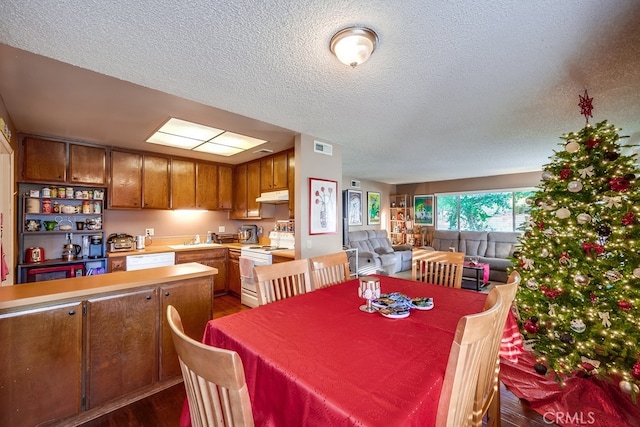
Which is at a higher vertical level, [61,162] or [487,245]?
[61,162]

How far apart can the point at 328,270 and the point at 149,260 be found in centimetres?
290

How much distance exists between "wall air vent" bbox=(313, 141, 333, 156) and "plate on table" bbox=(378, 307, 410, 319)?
7.66 ft

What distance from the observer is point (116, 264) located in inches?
140

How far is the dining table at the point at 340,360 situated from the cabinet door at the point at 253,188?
3086 millimetres

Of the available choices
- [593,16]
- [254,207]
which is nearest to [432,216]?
[254,207]

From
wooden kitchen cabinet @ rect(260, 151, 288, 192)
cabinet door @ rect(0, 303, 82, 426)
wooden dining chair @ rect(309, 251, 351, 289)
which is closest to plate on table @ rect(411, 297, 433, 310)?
wooden dining chair @ rect(309, 251, 351, 289)

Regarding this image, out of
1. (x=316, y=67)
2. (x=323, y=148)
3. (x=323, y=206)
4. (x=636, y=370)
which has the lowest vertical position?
(x=636, y=370)

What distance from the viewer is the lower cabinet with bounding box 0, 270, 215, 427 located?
5.10ft

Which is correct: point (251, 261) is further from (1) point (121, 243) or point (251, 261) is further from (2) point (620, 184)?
(2) point (620, 184)

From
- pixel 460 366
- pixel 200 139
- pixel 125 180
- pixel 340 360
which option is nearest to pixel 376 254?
pixel 200 139

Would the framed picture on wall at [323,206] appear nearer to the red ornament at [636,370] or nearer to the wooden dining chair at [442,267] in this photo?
the wooden dining chair at [442,267]

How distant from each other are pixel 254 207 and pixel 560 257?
3903 mm

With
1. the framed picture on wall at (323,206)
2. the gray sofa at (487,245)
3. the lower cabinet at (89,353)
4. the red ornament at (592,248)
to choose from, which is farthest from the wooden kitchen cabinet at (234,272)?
the gray sofa at (487,245)

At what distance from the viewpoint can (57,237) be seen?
353 cm
